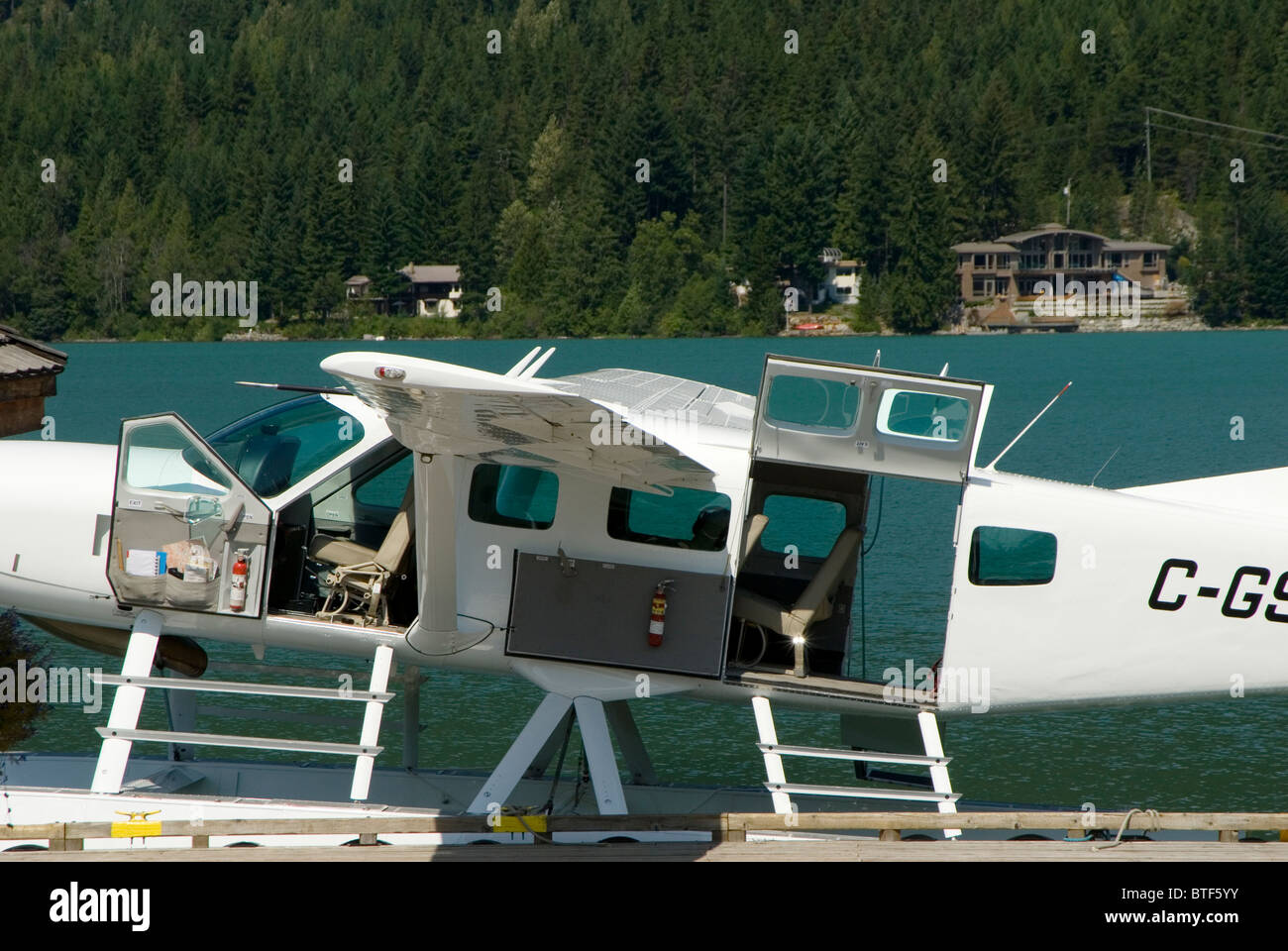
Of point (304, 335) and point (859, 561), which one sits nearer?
point (859, 561)

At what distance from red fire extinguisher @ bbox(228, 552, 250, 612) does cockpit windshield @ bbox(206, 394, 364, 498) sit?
386mm

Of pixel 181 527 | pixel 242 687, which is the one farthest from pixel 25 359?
pixel 242 687

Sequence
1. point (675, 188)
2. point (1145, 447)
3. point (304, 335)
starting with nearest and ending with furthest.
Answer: point (1145, 447)
point (304, 335)
point (675, 188)

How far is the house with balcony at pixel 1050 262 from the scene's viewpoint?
106 meters

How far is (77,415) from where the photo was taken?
4769 cm

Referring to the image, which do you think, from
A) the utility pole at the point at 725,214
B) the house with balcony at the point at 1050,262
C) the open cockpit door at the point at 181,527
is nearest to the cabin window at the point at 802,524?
the open cockpit door at the point at 181,527

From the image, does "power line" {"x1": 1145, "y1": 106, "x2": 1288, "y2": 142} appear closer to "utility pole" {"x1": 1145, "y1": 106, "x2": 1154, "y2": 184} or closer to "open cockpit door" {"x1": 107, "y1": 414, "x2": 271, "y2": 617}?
"utility pole" {"x1": 1145, "y1": 106, "x2": 1154, "y2": 184}

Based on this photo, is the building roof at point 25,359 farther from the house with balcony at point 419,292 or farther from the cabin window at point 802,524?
the house with balcony at point 419,292

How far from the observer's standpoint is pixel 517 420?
6363mm

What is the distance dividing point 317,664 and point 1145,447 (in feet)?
89.1

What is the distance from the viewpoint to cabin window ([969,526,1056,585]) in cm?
814

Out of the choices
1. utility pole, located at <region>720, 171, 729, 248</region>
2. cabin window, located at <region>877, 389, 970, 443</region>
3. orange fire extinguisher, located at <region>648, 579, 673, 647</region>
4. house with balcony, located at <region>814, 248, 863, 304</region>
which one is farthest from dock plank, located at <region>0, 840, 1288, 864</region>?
utility pole, located at <region>720, 171, 729, 248</region>
